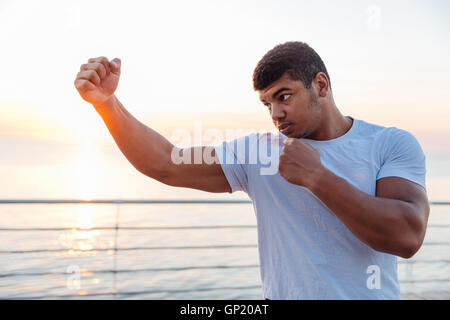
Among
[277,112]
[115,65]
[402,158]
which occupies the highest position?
[115,65]

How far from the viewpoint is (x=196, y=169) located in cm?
98

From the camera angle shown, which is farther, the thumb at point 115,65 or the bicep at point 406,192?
the thumb at point 115,65

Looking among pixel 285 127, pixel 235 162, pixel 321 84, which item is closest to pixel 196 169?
pixel 235 162

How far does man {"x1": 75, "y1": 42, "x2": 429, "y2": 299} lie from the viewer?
0.78 metres

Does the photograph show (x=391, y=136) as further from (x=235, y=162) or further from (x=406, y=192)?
(x=235, y=162)

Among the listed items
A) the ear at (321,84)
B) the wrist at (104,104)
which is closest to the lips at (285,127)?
the ear at (321,84)

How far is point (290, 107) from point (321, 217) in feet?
0.76

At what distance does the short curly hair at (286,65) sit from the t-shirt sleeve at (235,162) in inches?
5.1

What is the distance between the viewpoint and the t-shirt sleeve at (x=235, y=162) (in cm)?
94

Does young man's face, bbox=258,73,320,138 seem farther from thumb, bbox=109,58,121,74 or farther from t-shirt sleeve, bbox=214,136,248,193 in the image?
thumb, bbox=109,58,121,74

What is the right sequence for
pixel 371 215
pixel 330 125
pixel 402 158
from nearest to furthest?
pixel 371 215 → pixel 402 158 → pixel 330 125

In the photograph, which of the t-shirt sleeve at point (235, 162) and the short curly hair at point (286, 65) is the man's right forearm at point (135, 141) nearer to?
the t-shirt sleeve at point (235, 162)
